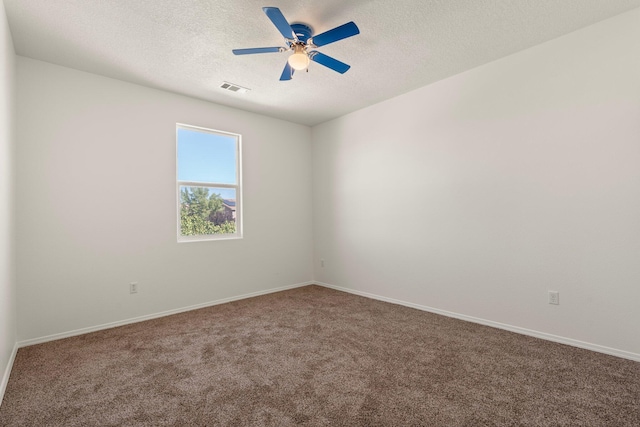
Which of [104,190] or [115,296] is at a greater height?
[104,190]

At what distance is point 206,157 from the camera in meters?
4.14

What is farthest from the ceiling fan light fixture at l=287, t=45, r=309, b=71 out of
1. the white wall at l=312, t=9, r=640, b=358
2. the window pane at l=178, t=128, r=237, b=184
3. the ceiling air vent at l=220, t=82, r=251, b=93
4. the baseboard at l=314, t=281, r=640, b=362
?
the baseboard at l=314, t=281, r=640, b=362

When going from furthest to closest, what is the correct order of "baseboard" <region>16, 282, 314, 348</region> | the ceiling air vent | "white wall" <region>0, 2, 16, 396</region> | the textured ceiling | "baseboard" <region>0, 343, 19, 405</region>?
the ceiling air vent
"baseboard" <region>16, 282, 314, 348</region>
the textured ceiling
"white wall" <region>0, 2, 16, 396</region>
"baseboard" <region>0, 343, 19, 405</region>

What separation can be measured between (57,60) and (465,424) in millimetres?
4381

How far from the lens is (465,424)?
164cm

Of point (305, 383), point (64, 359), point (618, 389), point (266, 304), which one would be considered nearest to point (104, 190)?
point (64, 359)

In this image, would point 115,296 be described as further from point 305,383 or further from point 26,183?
point 305,383

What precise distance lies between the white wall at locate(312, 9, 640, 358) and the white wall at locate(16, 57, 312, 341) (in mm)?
2098

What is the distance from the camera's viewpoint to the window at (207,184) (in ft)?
12.8

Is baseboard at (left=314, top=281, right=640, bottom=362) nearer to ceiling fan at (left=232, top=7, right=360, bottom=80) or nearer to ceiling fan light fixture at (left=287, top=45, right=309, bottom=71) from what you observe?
ceiling fan at (left=232, top=7, right=360, bottom=80)

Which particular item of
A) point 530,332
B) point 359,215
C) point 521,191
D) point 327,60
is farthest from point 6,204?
point 530,332

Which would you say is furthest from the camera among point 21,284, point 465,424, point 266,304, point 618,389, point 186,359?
point 266,304

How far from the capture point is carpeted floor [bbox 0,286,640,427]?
1.73m

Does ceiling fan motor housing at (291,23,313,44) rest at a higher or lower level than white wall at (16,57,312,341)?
higher
